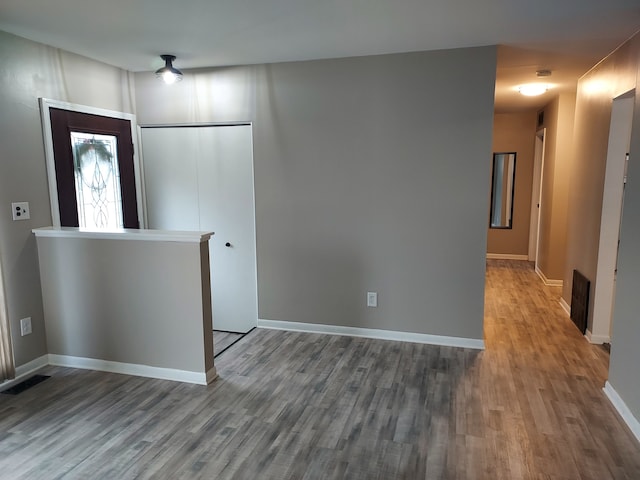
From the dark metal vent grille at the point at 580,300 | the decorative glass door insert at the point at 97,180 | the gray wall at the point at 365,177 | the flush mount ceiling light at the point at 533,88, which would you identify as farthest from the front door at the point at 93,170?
the dark metal vent grille at the point at 580,300

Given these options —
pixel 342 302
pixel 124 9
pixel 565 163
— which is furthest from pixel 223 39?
pixel 565 163

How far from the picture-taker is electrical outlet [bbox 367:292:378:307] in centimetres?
392

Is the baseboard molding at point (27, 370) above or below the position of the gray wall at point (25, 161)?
below

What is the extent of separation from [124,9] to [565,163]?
17.1ft

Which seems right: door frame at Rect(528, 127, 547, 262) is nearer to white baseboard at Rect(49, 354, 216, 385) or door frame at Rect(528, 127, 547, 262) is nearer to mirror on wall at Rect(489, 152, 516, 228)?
mirror on wall at Rect(489, 152, 516, 228)

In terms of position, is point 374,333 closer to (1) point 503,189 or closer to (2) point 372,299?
(2) point 372,299

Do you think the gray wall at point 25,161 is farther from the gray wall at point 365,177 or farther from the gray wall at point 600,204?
the gray wall at point 600,204

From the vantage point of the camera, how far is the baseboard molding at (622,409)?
2477mm

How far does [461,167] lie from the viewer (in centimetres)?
356

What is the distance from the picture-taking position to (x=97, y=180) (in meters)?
3.88

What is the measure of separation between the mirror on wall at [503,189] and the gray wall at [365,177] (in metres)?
4.51

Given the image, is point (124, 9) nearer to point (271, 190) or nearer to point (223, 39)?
point (223, 39)

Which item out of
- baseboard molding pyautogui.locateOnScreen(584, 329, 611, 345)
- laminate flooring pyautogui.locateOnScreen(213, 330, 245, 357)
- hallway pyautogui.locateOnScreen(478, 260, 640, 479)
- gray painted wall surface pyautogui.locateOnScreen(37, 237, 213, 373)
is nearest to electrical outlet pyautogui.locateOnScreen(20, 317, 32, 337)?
gray painted wall surface pyautogui.locateOnScreen(37, 237, 213, 373)

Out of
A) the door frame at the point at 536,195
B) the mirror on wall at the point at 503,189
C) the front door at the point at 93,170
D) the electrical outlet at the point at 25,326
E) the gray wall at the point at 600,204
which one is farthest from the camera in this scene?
the mirror on wall at the point at 503,189
